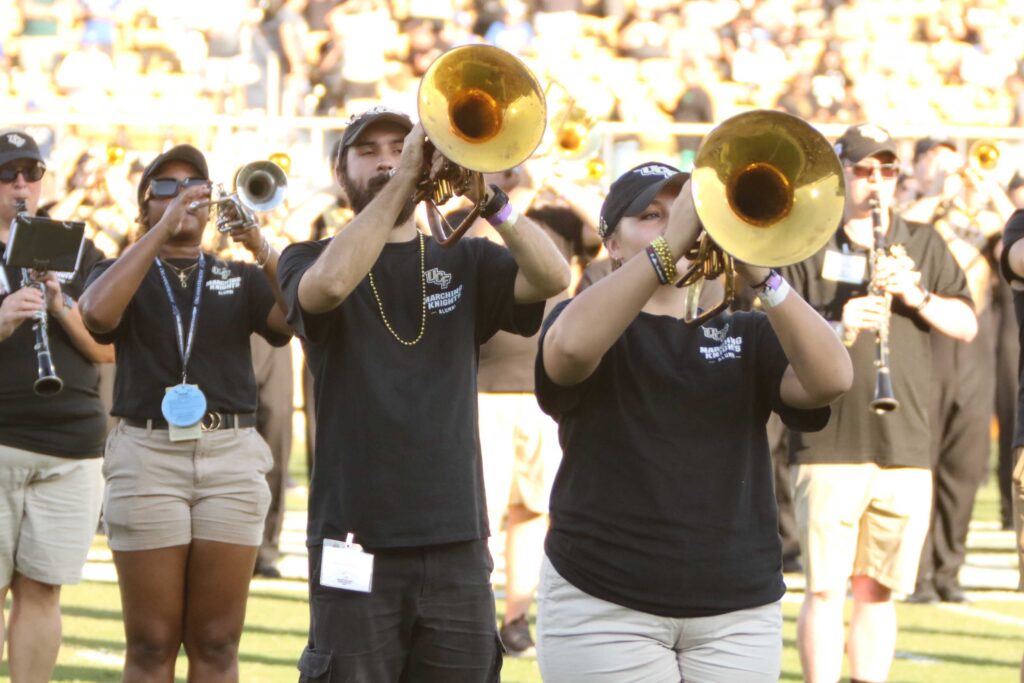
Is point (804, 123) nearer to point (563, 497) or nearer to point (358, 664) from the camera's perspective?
point (563, 497)

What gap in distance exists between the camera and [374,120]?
4484 millimetres

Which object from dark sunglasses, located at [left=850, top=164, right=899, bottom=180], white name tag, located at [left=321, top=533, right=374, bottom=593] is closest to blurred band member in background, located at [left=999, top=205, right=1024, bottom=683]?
dark sunglasses, located at [left=850, top=164, right=899, bottom=180]

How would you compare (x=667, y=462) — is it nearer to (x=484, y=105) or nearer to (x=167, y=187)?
(x=484, y=105)

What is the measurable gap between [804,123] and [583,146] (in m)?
6.35

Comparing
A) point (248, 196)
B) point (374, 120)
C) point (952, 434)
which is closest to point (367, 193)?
point (374, 120)

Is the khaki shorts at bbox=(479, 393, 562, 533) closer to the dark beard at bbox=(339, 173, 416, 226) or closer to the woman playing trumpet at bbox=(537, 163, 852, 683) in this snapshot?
the dark beard at bbox=(339, 173, 416, 226)

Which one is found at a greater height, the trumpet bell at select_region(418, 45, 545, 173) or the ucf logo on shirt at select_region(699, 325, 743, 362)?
the trumpet bell at select_region(418, 45, 545, 173)

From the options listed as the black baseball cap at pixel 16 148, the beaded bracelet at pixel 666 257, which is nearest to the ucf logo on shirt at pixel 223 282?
the black baseball cap at pixel 16 148

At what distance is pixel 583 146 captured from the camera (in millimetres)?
10141

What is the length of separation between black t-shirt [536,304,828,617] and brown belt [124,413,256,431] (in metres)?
1.98

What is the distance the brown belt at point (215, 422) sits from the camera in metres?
5.66

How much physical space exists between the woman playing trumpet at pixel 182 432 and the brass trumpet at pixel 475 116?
1581mm

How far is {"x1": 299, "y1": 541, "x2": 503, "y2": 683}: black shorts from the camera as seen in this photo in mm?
4219

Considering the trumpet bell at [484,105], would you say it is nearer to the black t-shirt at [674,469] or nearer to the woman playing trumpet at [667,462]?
the woman playing trumpet at [667,462]
